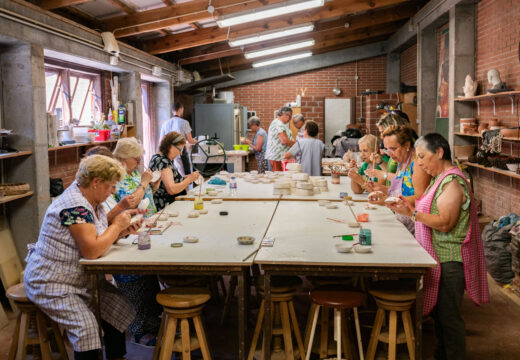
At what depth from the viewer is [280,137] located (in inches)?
320

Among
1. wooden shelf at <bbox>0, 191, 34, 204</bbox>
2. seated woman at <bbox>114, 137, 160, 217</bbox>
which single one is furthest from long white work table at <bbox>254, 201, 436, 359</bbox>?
wooden shelf at <bbox>0, 191, 34, 204</bbox>

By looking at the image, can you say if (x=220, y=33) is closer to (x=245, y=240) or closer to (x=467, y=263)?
(x=245, y=240)

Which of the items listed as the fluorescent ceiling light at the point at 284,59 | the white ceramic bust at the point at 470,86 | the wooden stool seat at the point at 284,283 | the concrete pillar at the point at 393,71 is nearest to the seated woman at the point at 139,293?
the wooden stool seat at the point at 284,283

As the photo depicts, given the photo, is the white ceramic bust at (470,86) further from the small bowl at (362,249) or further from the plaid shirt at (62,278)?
the plaid shirt at (62,278)

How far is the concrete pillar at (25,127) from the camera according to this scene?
5398 mm

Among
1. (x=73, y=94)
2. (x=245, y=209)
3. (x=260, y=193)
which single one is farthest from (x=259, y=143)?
(x=245, y=209)

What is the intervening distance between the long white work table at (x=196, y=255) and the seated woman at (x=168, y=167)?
1115 mm

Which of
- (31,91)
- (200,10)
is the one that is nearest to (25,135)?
(31,91)

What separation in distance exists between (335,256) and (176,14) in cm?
529

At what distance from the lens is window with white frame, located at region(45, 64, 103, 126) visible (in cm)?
724

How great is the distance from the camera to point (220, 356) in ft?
12.5

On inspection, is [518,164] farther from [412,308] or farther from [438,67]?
[438,67]

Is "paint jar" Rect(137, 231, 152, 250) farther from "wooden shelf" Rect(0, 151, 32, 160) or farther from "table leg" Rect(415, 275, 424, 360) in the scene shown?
"wooden shelf" Rect(0, 151, 32, 160)

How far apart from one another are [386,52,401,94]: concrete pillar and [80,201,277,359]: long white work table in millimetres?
10792
